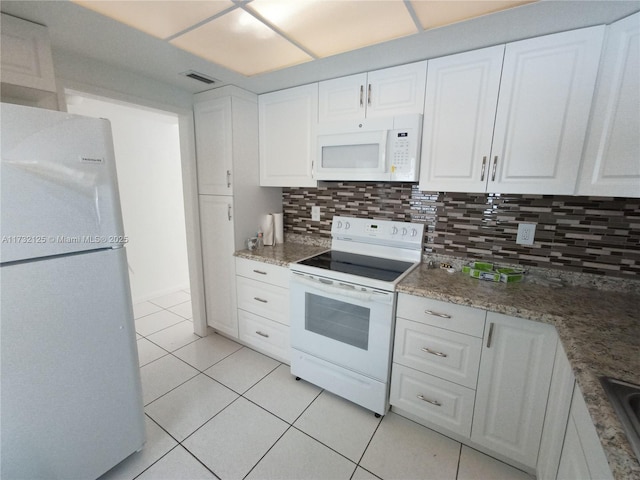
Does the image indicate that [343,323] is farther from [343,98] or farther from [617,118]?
[617,118]

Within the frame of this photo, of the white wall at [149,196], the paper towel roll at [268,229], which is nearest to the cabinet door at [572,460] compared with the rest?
the paper towel roll at [268,229]

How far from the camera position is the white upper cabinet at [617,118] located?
122 centimetres

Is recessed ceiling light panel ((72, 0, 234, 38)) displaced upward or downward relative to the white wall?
upward

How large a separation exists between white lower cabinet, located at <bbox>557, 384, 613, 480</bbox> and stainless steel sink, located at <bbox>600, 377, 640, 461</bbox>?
0.08 meters

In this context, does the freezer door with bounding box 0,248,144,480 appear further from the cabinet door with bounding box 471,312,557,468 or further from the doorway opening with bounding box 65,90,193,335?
the cabinet door with bounding box 471,312,557,468

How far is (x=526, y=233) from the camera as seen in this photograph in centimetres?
172

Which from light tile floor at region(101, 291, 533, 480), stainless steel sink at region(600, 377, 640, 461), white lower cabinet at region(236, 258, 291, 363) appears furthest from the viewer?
white lower cabinet at region(236, 258, 291, 363)

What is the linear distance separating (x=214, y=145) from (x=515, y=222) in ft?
7.58

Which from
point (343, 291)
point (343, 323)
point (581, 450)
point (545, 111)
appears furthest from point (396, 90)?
point (581, 450)

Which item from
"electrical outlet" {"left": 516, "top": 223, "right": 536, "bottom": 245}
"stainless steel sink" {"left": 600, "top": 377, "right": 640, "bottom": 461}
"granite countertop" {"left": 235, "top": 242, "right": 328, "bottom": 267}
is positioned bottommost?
"stainless steel sink" {"left": 600, "top": 377, "right": 640, "bottom": 461}

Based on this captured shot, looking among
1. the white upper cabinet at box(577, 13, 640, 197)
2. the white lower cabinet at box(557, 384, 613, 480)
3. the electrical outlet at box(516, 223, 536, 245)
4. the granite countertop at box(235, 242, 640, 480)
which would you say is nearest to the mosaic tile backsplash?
the electrical outlet at box(516, 223, 536, 245)

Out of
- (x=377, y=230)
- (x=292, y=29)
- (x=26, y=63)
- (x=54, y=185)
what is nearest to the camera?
(x=54, y=185)

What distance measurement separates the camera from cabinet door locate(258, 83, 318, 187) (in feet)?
7.06

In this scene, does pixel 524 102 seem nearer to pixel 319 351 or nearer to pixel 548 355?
pixel 548 355
